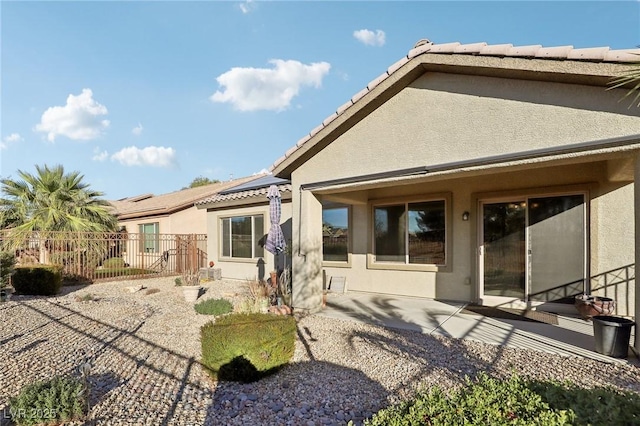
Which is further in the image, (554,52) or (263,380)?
(554,52)

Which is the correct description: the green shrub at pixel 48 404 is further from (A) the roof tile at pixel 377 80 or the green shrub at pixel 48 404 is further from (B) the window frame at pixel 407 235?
(B) the window frame at pixel 407 235

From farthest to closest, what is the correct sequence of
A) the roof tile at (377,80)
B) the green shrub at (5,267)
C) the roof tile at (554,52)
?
the green shrub at (5,267) < the roof tile at (377,80) < the roof tile at (554,52)

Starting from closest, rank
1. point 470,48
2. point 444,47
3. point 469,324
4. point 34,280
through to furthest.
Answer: point 470,48
point 444,47
point 469,324
point 34,280

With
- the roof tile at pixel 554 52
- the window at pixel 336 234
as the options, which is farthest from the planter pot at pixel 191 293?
the roof tile at pixel 554 52

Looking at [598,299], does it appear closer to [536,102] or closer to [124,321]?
[536,102]

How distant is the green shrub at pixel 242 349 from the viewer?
474 cm

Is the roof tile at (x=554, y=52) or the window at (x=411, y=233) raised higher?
the roof tile at (x=554, y=52)

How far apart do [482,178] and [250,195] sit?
8.15 metres

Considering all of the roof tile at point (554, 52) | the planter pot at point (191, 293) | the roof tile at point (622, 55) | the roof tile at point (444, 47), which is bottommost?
the planter pot at point (191, 293)

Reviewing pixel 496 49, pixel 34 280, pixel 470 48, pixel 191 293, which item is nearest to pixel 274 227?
pixel 191 293

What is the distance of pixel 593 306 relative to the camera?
6828mm

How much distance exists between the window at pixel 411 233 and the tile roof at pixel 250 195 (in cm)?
333

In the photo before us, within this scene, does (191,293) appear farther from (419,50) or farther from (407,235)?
(419,50)

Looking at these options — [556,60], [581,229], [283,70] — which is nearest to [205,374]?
[556,60]
